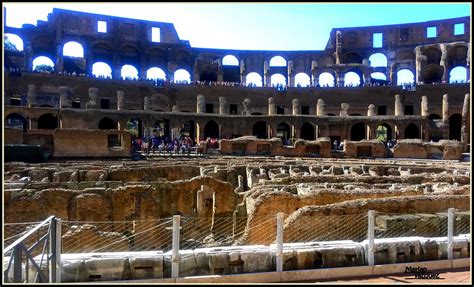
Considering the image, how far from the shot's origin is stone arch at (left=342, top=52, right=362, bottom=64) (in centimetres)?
5141

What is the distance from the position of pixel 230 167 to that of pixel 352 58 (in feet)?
125

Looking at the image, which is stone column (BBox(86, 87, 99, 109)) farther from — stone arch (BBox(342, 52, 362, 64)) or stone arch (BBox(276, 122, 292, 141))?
stone arch (BBox(342, 52, 362, 64))

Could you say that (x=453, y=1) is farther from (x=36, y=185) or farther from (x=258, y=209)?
(x=36, y=185)

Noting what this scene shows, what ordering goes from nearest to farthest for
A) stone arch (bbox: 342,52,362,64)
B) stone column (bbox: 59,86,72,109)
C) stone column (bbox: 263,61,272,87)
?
stone column (bbox: 59,86,72,109) → stone column (bbox: 263,61,272,87) → stone arch (bbox: 342,52,362,64)

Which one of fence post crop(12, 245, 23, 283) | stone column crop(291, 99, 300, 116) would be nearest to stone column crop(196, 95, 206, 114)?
stone column crop(291, 99, 300, 116)

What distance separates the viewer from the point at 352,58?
51.9 metres

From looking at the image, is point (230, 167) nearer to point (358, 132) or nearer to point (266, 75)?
point (358, 132)

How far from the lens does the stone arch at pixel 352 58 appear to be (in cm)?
5141

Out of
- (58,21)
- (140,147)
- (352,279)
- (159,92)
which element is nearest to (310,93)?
(159,92)

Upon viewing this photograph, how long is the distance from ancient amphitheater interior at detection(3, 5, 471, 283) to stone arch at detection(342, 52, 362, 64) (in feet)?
0.61

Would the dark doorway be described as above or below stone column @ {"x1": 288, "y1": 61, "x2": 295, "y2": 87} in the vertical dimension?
below

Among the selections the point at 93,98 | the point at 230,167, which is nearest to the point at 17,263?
the point at 230,167

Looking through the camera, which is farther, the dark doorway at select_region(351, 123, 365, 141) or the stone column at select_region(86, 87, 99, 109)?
the dark doorway at select_region(351, 123, 365, 141)

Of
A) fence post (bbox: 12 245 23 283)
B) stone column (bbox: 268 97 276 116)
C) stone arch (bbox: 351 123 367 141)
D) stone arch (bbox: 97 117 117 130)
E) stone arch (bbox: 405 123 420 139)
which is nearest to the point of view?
fence post (bbox: 12 245 23 283)
